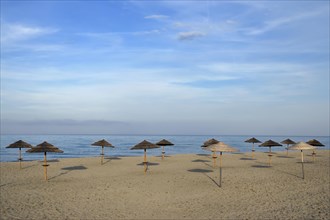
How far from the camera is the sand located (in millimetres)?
10219

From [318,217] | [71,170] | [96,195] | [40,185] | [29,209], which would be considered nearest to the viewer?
[318,217]

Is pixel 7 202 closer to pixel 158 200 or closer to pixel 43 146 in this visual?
pixel 43 146

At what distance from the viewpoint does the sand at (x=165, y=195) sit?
402 inches

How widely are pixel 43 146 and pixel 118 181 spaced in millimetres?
4215

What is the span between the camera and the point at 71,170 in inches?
801

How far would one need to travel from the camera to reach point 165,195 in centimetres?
1292

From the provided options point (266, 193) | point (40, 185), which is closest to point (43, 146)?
point (40, 185)

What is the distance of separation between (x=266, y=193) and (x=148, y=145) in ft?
25.0

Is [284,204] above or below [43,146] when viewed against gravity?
below

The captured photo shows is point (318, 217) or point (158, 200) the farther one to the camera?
point (158, 200)

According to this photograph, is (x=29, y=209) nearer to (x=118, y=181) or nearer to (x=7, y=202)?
(x=7, y=202)

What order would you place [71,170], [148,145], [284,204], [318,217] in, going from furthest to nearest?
[71,170]
[148,145]
[284,204]
[318,217]

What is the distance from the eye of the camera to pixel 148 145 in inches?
725

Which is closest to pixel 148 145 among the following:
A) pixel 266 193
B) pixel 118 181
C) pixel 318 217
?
pixel 118 181
